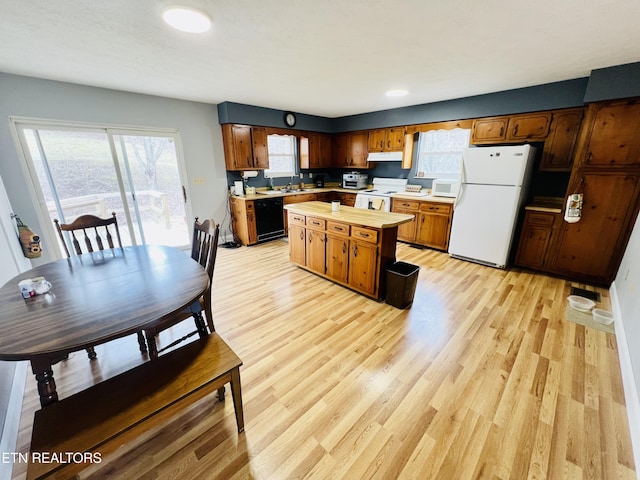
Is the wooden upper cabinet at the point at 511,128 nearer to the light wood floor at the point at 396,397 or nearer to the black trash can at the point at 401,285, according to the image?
the light wood floor at the point at 396,397

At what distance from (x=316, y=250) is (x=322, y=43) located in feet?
7.00

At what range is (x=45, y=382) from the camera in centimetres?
118

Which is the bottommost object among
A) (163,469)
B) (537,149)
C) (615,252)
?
(163,469)

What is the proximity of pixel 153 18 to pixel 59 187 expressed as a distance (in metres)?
2.77

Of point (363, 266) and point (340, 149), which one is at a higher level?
point (340, 149)

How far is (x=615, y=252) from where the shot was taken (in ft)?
9.41

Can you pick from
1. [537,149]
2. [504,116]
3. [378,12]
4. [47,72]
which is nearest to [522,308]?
[537,149]

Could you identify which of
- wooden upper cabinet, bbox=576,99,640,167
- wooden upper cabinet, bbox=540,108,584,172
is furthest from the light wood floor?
wooden upper cabinet, bbox=540,108,584,172

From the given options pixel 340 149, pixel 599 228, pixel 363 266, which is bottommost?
pixel 363 266

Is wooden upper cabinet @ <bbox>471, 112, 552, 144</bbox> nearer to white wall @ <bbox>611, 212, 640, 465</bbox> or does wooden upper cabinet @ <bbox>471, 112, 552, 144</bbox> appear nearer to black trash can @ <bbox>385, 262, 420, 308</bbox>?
white wall @ <bbox>611, 212, 640, 465</bbox>

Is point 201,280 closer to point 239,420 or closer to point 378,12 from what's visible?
point 239,420

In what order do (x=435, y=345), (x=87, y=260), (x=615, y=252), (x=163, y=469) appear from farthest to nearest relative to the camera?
1. (x=615, y=252)
2. (x=435, y=345)
3. (x=87, y=260)
4. (x=163, y=469)

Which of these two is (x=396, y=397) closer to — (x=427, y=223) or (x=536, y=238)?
(x=536, y=238)

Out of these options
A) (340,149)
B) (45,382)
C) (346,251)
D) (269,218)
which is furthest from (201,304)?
(340,149)
